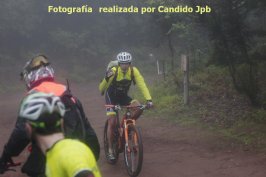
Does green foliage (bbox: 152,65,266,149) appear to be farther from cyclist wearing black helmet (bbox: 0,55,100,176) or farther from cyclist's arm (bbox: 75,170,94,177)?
→ cyclist's arm (bbox: 75,170,94,177)

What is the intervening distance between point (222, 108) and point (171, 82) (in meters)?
5.69

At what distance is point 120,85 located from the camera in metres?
8.42

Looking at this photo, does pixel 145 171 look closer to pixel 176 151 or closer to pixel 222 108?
pixel 176 151

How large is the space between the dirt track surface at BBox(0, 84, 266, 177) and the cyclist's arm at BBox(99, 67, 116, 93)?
5.09ft

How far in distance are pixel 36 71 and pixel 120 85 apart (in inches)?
179

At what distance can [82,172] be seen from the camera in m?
2.48

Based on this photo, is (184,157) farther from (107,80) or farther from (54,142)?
(54,142)

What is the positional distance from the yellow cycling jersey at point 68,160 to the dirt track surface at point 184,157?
210 inches

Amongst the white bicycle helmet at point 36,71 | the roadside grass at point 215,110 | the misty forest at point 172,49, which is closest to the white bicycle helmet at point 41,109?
the white bicycle helmet at point 36,71

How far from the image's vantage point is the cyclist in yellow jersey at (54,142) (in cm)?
250

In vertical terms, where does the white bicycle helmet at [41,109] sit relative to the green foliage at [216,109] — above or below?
above

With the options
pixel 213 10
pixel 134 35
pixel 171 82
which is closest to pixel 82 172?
pixel 213 10

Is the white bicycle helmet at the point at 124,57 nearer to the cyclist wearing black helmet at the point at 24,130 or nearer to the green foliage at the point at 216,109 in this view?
the green foliage at the point at 216,109

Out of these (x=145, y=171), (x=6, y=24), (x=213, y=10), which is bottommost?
(x=145, y=171)
